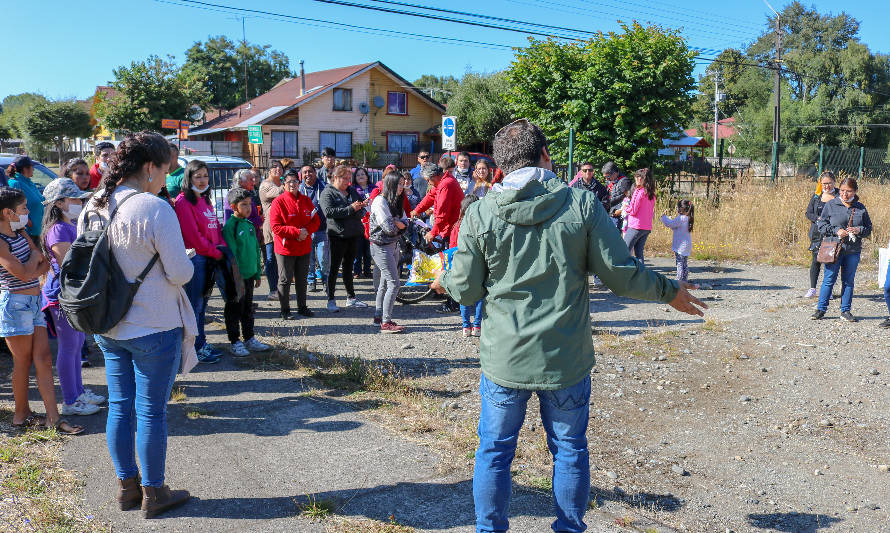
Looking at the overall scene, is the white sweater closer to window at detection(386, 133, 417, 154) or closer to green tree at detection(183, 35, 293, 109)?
window at detection(386, 133, 417, 154)

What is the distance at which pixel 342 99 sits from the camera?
4025 centimetres

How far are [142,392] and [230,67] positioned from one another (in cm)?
7023

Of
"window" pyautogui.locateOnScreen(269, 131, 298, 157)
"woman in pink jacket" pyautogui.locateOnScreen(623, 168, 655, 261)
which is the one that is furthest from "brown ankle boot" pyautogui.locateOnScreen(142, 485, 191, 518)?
"window" pyautogui.locateOnScreen(269, 131, 298, 157)

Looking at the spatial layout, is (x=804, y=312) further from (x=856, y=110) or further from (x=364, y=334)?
(x=856, y=110)

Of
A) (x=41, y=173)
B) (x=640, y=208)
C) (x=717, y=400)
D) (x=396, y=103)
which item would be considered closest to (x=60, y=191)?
(x=717, y=400)

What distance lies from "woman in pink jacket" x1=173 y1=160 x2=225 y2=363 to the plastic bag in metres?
3.10

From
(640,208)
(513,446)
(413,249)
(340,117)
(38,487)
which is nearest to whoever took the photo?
(513,446)

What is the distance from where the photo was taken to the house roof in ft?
125

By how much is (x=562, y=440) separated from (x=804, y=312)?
7164 millimetres

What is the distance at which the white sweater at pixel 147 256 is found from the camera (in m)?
3.35

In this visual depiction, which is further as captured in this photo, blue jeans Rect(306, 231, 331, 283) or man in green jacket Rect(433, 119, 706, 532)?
blue jeans Rect(306, 231, 331, 283)

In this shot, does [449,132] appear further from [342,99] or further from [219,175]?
[342,99]

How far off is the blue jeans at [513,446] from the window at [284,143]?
121 feet

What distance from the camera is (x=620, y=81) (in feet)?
55.9
